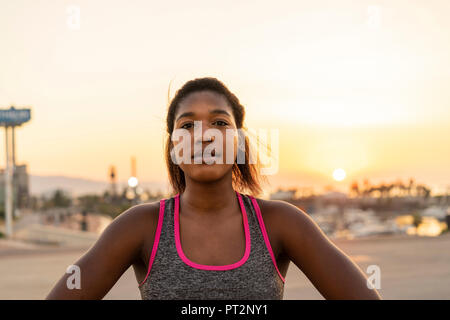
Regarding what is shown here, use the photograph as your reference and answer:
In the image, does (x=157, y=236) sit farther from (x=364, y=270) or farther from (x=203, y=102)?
(x=364, y=270)

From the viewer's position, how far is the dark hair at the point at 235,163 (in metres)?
1.82

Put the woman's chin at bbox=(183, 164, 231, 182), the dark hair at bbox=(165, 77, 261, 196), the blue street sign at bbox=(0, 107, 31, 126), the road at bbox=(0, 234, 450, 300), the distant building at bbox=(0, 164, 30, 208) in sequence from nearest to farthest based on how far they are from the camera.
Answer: the woman's chin at bbox=(183, 164, 231, 182) < the dark hair at bbox=(165, 77, 261, 196) < the road at bbox=(0, 234, 450, 300) < the blue street sign at bbox=(0, 107, 31, 126) < the distant building at bbox=(0, 164, 30, 208)

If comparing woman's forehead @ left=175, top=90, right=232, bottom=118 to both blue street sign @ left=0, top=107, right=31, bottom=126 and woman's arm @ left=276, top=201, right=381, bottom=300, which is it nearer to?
woman's arm @ left=276, top=201, right=381, bottom=300

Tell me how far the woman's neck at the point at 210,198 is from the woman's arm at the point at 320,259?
157 millimetres

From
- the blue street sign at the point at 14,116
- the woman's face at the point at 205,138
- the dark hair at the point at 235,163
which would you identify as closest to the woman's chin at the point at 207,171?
the woman's face at the point at 205,138

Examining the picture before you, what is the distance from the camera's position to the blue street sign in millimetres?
23000

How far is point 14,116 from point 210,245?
2305 cm

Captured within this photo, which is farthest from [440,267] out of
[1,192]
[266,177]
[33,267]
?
[1,192]

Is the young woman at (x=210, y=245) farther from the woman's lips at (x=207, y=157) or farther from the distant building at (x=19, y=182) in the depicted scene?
the distant building at (x=19, y=182)

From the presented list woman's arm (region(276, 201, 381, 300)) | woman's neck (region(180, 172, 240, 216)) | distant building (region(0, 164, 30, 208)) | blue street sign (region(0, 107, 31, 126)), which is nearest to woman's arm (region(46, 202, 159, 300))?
woman's neck (region(180, 172, 240, 216))

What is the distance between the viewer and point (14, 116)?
2300 cm

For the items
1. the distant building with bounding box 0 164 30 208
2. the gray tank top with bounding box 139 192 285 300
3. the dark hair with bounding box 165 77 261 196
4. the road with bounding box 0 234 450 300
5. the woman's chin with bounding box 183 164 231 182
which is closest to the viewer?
the gray tank top with bounding box 139 192 285 300

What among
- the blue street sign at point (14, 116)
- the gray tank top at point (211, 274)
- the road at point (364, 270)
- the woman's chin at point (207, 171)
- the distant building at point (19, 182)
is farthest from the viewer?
the distant building at point (19, 182)
